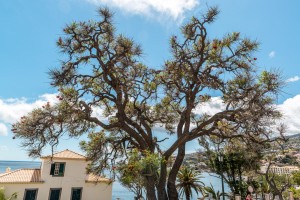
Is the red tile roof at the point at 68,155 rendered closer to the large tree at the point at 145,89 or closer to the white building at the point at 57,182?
the white building at the point at 57,182

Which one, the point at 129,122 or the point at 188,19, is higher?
the point at 188,19

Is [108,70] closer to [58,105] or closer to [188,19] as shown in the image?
[58,105]

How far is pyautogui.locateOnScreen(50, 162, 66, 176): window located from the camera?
73.8ft

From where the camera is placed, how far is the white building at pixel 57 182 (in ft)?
66.7

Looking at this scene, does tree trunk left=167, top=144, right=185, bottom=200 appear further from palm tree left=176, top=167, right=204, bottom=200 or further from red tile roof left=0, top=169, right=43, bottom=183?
red tile roof left=0, top=169, right=43, bottom=183

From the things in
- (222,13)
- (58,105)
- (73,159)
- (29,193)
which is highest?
(222,13)

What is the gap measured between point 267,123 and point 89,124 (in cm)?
940

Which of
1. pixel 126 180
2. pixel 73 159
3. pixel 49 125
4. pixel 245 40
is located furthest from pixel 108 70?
pixel 73 159

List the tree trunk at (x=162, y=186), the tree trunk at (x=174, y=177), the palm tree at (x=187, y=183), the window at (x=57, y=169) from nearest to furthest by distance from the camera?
the tree trunk at (x=162, y=186) → the tree trunk at (x=174, y=177) → the palm tree at (x=187, y=183) → the window at (x=57, y=169)

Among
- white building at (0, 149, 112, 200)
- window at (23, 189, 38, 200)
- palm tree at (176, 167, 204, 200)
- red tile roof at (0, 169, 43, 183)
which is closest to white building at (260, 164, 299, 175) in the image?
palm tree at (176, 167, 204, 200)

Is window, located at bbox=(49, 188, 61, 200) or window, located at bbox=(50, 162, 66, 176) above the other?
window, located at bbox=(50, 162, 66, 176)

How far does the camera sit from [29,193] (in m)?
20.6

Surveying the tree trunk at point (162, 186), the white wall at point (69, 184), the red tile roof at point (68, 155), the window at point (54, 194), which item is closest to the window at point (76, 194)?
the white wall at point (69, 184)

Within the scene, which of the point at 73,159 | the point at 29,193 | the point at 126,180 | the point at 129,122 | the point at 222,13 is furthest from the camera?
the point at 73,159
